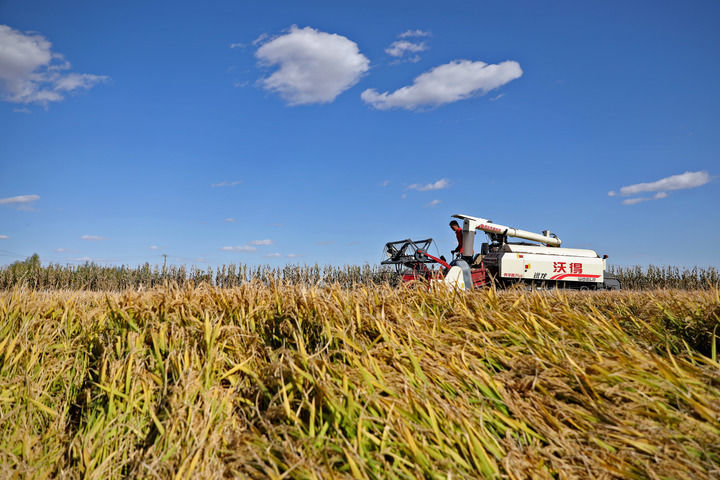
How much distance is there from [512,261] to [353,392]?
12.9 metres

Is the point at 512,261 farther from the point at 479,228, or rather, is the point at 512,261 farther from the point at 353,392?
the point at 353,392

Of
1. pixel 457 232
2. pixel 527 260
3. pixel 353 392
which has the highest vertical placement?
pixel 457 232

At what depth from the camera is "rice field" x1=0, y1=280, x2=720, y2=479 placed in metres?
2.56

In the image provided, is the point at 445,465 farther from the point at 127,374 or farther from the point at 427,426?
the point at 127,374

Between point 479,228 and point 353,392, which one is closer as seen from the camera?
point 353,392

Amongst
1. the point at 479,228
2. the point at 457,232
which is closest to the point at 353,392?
the point at 457,232

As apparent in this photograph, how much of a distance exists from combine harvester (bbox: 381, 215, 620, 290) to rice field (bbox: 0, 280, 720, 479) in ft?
28.0

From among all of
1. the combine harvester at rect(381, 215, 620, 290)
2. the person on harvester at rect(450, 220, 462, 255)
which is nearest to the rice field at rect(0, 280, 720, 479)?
the combine harvester at rect(381, 215, 620, 290)

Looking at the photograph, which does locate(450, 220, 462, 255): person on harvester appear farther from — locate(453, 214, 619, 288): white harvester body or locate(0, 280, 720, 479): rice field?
locate(0, 280, 720, 479): rice field

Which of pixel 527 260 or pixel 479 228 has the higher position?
pixel 479 228

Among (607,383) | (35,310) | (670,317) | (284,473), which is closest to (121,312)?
(35,310)

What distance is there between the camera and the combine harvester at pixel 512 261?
43.0 ft

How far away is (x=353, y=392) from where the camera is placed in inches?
113

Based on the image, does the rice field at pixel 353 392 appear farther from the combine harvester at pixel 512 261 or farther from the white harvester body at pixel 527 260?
the white harvester body at pixel 527 260
